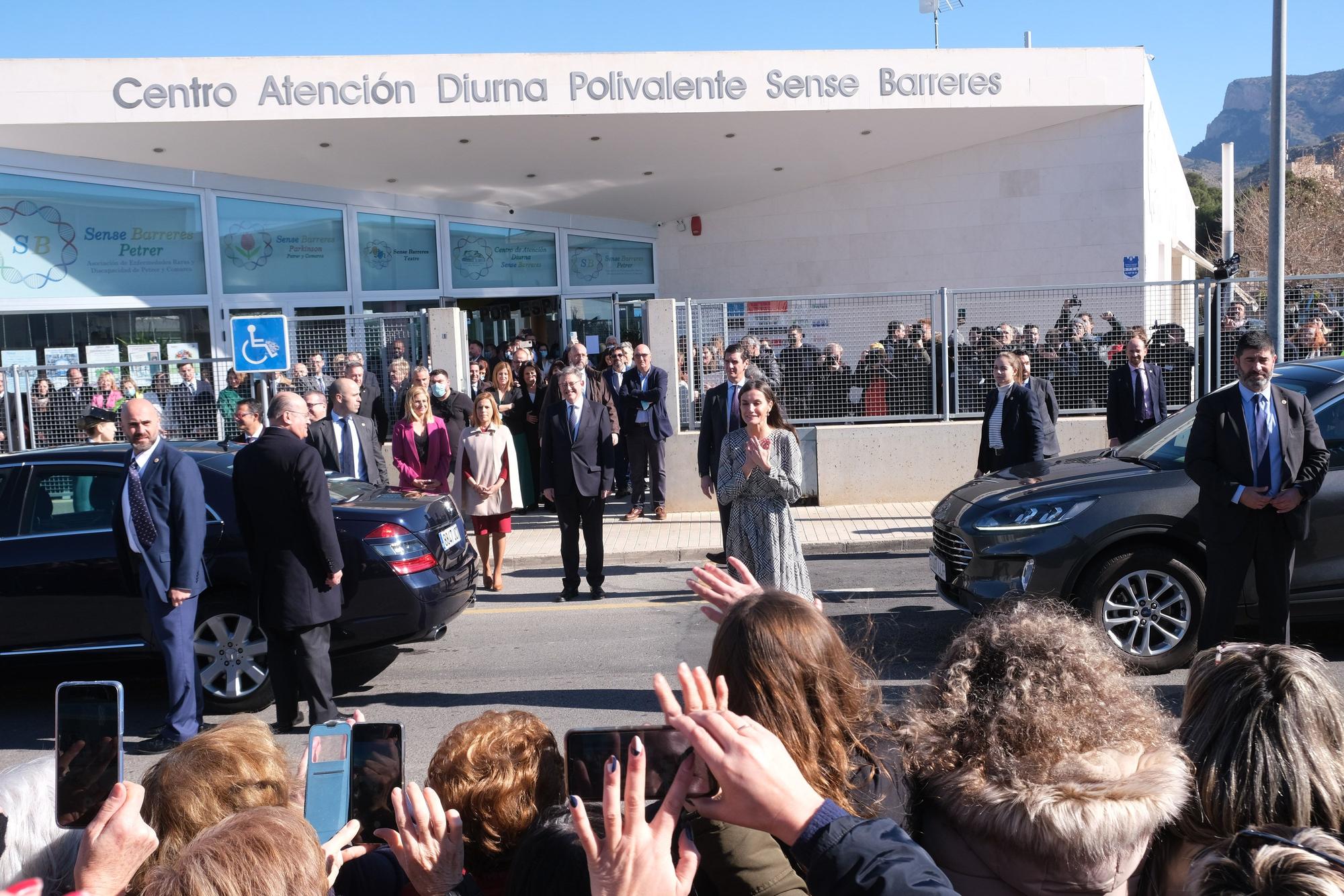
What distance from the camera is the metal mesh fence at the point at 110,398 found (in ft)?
45.7

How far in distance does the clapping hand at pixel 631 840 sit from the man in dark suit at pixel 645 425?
11.2 m

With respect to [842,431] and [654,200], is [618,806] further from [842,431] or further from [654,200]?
[654,200]

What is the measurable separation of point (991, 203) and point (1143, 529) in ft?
48.1

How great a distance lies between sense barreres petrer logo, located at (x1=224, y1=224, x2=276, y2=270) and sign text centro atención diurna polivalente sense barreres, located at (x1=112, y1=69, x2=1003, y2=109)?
11.0 feet

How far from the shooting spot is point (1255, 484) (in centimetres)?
599

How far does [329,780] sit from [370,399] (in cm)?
1127

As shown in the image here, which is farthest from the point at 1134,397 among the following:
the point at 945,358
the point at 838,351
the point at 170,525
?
the point at 170,525

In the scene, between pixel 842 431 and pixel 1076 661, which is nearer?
pixel 1076 661

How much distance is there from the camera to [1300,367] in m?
7.39

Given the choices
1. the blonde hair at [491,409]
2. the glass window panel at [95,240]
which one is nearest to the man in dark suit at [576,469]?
the blonde hair at [491,409]

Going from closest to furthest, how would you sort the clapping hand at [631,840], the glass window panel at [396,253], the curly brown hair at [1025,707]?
the clapping hand at [631,840], the curly brown hair at [1025,707], the glass window panel at [396,253]

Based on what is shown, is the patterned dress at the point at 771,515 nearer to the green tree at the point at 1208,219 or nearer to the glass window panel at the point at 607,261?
the glass window panel at the point at 607,261

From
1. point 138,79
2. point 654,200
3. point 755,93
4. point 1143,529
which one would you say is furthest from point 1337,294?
point 138,79

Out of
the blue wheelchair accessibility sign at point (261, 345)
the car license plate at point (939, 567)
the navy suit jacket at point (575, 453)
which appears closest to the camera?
the car license plate at point (939, 567)
